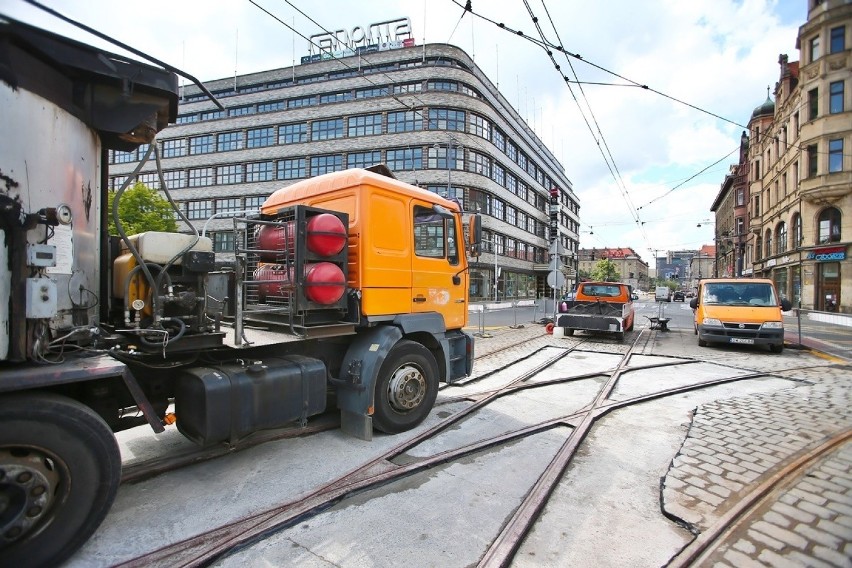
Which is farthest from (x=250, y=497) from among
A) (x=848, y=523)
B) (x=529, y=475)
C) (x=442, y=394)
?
(x=848, y=523)

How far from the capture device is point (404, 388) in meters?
4.93

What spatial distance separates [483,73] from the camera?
1718 inches

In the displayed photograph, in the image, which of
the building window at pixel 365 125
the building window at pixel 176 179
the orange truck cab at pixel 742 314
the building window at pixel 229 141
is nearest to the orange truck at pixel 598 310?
the orange truck cab at pixel 742 314

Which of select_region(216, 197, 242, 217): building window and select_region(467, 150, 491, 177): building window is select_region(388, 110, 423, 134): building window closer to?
select_region(467, 150, 491, 177): building window

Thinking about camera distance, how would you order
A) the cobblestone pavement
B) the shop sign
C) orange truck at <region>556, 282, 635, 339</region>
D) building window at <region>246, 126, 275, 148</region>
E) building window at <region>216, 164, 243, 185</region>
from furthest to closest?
building window at <region>216, 164, 243, 185</region>
building window at <region>246, 126, 275, 148</region>
the shop sign
orange truck at <region>556, 282, 635, 339</region>
the cobblestone pavement

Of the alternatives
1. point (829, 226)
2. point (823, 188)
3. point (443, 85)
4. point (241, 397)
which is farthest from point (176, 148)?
point (829, 226)

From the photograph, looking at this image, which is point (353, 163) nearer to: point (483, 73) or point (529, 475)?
point (483, 73)

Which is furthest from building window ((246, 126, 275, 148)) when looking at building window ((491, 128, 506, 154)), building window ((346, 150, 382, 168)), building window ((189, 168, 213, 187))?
building window ((491, 128, 506, 154))

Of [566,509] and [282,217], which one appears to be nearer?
[566,509]

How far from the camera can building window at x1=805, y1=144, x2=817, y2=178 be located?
2451 centimetres

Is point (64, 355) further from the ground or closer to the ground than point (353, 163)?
closer to the ground

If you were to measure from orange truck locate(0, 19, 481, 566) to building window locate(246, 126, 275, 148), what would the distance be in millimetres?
43014

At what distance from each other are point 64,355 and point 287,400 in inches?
67.0

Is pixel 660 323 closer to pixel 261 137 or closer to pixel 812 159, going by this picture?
pixel 812 159
